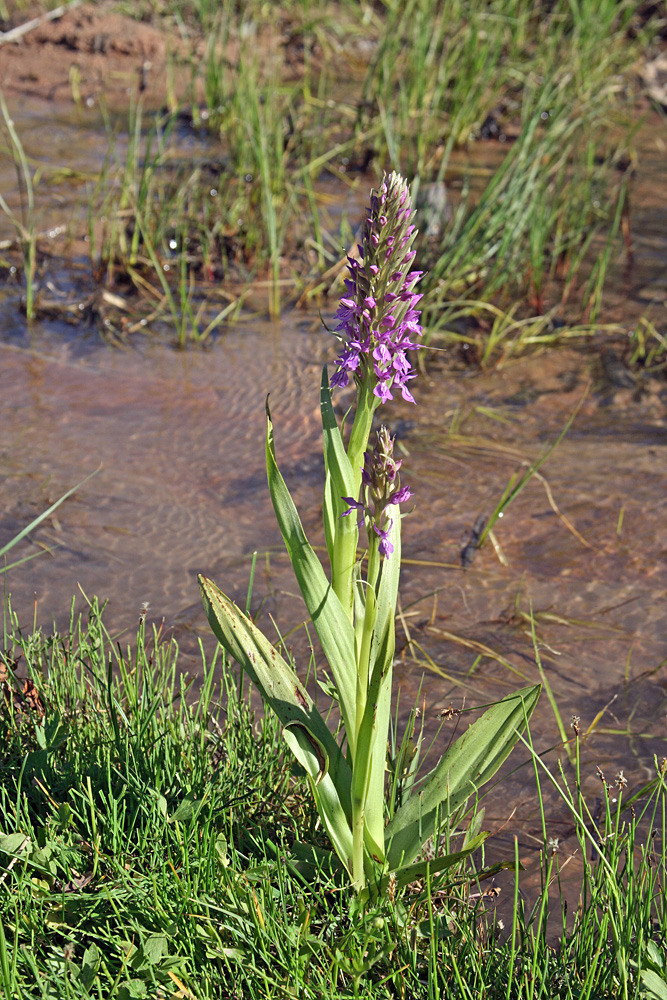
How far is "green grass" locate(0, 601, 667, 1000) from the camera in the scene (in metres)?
1.49

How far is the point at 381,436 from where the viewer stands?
4.64 feet

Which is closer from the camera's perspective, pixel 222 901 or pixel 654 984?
pixel 654 984

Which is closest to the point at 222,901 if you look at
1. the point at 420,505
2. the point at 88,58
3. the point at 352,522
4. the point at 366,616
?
the point at 366,616

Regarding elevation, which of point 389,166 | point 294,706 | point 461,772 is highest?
point 389,166

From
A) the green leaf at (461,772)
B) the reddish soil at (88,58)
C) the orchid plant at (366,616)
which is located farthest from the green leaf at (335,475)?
the reddish soil at (88,58)

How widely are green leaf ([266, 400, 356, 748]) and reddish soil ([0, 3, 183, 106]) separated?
21.5 feet

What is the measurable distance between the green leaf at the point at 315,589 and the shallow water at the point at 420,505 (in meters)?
0.69

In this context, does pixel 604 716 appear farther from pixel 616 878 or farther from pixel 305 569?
pixel 305 569

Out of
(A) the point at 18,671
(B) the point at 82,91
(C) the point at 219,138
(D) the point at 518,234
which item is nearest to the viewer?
(A) the point at 18,671

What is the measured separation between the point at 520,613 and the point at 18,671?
1.43 metres

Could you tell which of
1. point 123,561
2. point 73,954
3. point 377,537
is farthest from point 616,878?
point 123,561

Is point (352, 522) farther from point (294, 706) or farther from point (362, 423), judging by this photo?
point (294, 706)

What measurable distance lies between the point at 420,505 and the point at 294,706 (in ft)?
5.77

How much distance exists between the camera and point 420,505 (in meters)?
3.31
